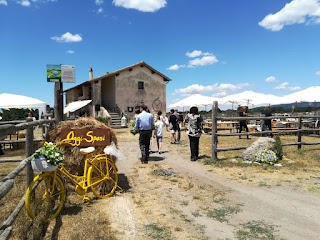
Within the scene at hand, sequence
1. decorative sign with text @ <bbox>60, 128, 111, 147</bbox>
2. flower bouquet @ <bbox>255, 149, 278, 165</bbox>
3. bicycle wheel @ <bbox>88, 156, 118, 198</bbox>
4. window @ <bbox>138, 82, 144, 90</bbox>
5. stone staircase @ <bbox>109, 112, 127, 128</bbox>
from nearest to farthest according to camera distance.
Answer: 1. bicycle wheel @ <bbox>88, 156, 118, 198</bbox>
2. decorative sign with text @ <bbox>60, 128, 111, 147</bbox>
3. flower bouquet @ <bbox>255, 149, 278, 165</bbox>
4. stone staircase @ <bbox>109, 112, 127, 128</bbox>
5. window @ <bbox>138, 82, 144, 90</bbox>

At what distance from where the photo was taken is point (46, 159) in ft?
14.0

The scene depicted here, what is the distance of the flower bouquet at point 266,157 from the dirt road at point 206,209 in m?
1.89

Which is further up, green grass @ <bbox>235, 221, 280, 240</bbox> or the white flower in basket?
the white flower in basket

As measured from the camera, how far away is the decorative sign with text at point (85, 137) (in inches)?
228

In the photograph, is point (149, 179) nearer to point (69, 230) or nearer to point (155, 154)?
point (69, 230)

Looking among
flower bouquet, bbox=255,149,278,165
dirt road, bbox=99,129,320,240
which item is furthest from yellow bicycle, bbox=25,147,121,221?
flower bouquet, bbox=255,149,278,165

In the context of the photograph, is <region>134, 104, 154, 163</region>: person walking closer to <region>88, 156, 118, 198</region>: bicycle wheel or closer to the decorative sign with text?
the decorative sign with text

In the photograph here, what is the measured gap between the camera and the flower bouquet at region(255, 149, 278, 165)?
8788 millimetres

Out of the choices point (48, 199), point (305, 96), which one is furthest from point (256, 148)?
point (305, 96)

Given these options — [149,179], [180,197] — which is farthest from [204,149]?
[180,197]

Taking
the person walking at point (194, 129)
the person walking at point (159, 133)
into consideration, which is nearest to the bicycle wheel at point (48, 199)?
the person walking at point (194, 129)

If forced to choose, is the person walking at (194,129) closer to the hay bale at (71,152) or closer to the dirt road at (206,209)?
the dirt road at (206,209)

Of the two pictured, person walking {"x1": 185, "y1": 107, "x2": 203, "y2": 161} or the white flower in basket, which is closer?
the white flower in basket

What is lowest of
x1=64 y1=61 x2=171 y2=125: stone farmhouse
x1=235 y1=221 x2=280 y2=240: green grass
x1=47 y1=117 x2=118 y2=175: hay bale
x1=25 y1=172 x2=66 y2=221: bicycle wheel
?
x1=235 y1=221 x2=280 y2=240: green grass
